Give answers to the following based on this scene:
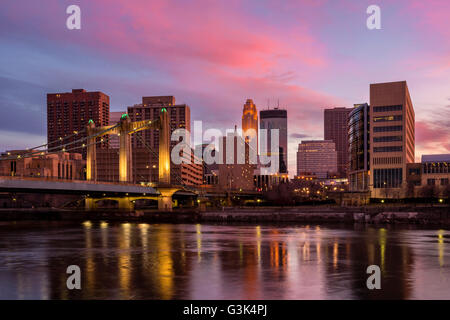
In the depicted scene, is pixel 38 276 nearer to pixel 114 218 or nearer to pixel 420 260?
pixel 420 260

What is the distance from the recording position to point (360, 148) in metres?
163

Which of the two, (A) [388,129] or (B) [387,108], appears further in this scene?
(A) [388,129]

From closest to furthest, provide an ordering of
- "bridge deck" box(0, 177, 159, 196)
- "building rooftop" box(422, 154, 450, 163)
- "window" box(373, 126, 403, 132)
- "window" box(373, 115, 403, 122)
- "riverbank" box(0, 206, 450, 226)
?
"bridge deck" box(0, 177, 159, 196) → "riverbank" box(0, 206, 450, 226) → "window" box(373, 115, 403, 122) → "window" box(373, 126, 403, 132) → "building rooftop" box(422, 154, 450, 163)

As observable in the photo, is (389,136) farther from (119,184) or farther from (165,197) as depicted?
(119,184)

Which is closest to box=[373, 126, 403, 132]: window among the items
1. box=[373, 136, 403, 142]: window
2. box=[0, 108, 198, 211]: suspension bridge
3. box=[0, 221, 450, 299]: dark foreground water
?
box=[373, 136, 403, 142]: window

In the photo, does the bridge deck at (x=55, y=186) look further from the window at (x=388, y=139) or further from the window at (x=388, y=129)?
the window at (x=388, y=129)

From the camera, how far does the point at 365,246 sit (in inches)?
1630

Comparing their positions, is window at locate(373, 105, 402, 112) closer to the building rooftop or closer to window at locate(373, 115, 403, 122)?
window at locate(373, 115, 403, 122)

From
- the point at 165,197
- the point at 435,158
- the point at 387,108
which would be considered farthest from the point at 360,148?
the point at 165,197

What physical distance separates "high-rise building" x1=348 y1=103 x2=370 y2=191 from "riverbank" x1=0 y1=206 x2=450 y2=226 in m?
78.0

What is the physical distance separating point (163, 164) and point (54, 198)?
66.7 metres

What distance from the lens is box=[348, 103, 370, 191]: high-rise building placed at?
159 meters

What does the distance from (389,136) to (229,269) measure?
125 m
